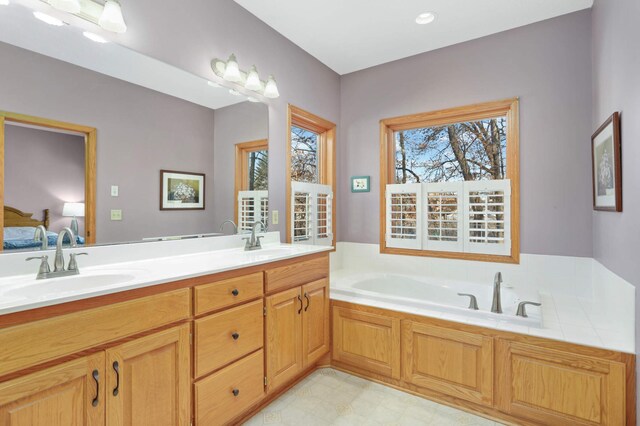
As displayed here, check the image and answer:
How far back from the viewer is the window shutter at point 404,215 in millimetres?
2979

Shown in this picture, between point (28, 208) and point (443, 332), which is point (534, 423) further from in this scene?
point (28, 208)

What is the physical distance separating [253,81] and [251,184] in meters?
0.72

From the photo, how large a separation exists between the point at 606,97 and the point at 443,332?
5.69ft

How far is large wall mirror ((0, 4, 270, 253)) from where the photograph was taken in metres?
1.39

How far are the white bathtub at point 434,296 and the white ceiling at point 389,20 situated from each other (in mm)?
2028

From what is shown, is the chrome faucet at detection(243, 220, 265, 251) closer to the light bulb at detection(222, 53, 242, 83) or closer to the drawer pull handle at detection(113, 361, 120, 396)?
the light bulb at detection(222, 53, 242, 83)

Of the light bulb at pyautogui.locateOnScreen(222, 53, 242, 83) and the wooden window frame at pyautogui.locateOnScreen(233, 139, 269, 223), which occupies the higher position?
the light bulb at pyautogui.locateOnScreen(222, 53, 242, 83)

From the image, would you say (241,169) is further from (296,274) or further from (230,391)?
(230,391)

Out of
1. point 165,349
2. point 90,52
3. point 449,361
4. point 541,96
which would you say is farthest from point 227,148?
point 541,96

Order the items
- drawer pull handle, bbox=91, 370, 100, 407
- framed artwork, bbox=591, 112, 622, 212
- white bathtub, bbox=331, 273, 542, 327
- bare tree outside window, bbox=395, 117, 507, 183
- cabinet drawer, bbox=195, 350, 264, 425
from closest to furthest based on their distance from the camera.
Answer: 1. drawer pull handle, bbox=91, 370, 100, 407
2. cabinet drawer, bbox=195, 350, 264, 425
3. framed artwork, bbox=591, 112, 622, 212
4. white bathtub, bbox=331, 273, 542, 327
5. bare tree outside window, bbox=395, 117, 507, 183

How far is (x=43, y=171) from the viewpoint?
1.46m

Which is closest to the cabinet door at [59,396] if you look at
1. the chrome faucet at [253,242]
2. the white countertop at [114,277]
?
the white countertop at [114,277]

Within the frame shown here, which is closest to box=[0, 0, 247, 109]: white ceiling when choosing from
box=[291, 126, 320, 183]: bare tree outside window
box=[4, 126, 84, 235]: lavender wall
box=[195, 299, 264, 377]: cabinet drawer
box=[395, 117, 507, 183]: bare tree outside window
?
box=[4, 126, 84, 235]: lavender wall

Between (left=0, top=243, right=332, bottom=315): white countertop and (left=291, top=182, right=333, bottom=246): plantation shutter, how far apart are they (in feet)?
2.73
